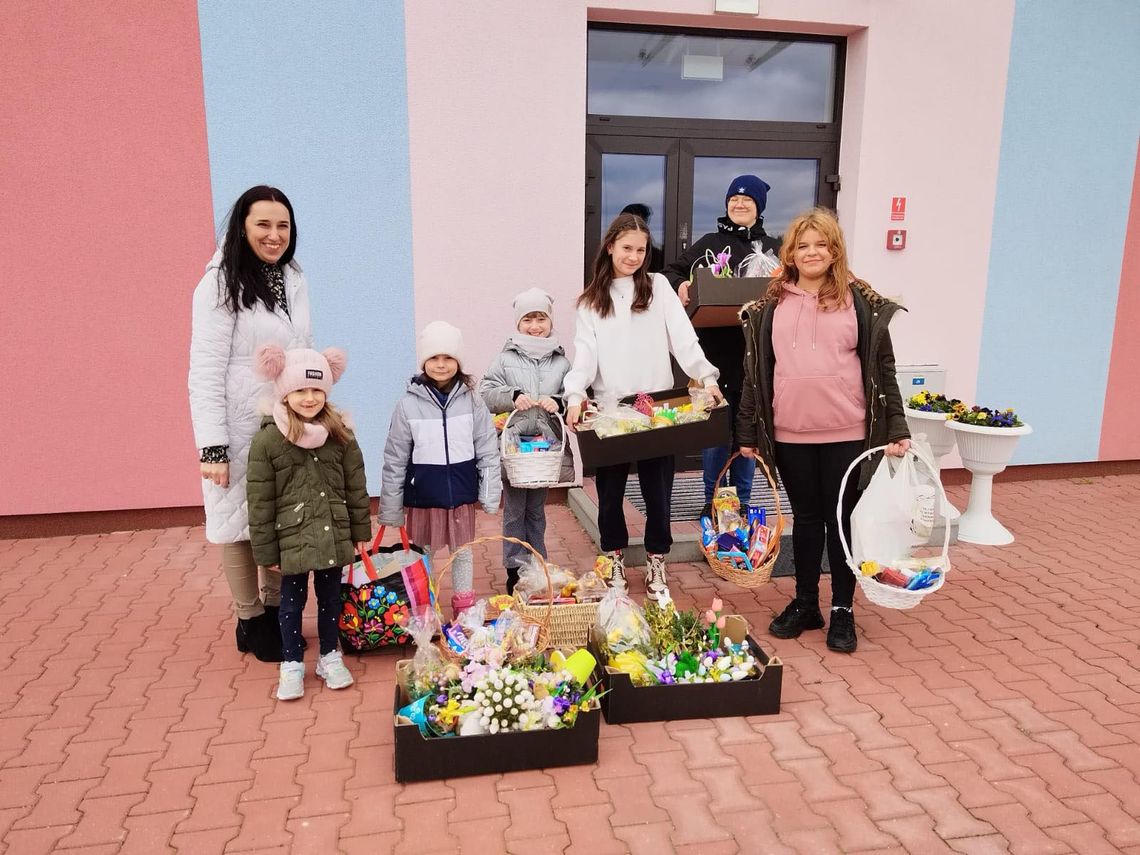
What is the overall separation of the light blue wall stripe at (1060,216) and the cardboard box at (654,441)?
3.70 meters

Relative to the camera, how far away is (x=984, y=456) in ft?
17.4

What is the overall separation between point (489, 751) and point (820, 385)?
81.4 inches

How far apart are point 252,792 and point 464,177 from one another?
4026 mm

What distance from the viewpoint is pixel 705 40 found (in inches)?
234

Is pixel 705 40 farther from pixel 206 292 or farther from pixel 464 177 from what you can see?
pixel 206 292

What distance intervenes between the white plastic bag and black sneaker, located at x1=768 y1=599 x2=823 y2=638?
0.48m

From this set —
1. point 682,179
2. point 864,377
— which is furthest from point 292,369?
point 682,179

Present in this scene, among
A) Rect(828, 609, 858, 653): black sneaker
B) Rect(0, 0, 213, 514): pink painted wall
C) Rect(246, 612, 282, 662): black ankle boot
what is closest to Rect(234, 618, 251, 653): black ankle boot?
Rect(246, 612, 282, 662): black ankle boot

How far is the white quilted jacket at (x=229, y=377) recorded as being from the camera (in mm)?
3227

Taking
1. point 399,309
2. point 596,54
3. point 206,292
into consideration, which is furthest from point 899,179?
A: point 206,292

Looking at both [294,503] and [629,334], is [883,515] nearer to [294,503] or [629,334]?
[629,334]

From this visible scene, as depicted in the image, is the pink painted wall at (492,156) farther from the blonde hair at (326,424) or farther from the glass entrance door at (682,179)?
the blonde hair at (326,424)

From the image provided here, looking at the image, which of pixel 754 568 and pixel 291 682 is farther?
pixel 754 568

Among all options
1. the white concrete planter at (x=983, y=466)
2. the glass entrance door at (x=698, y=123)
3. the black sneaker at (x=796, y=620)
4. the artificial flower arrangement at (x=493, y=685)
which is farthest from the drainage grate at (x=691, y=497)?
the artificial flower arrangement at (x=493, y=685)
